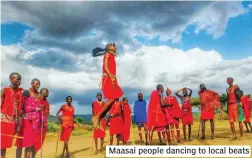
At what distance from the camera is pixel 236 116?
1289cm

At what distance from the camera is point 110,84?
8109 millimetres

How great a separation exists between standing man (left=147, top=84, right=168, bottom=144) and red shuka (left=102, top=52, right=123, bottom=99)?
4301 millimetres

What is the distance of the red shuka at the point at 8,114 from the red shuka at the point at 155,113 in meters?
5.73

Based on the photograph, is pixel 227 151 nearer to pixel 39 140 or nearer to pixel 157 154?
pixel 157 154

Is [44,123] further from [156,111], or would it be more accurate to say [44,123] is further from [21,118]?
[156,111]

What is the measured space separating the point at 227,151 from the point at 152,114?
4063 mm

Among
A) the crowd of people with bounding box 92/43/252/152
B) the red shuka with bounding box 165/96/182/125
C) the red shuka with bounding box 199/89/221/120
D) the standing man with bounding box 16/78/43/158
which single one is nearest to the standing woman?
the crowd of people with bounding box 92/43/252/152

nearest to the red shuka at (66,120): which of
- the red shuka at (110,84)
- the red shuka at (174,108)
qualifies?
the red shuka at (110,84)

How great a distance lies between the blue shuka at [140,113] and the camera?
14.7 meters

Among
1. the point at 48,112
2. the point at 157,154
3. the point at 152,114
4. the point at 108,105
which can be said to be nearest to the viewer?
the point at 108,105

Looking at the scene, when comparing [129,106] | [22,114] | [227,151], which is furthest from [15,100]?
[129,106]

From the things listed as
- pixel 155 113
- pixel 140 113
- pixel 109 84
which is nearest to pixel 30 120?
pixel 109 84

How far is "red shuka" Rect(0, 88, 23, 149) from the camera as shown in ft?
26.2

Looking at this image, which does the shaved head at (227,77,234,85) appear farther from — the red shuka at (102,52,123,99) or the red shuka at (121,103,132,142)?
the red shuka at (102,52,123,99)
